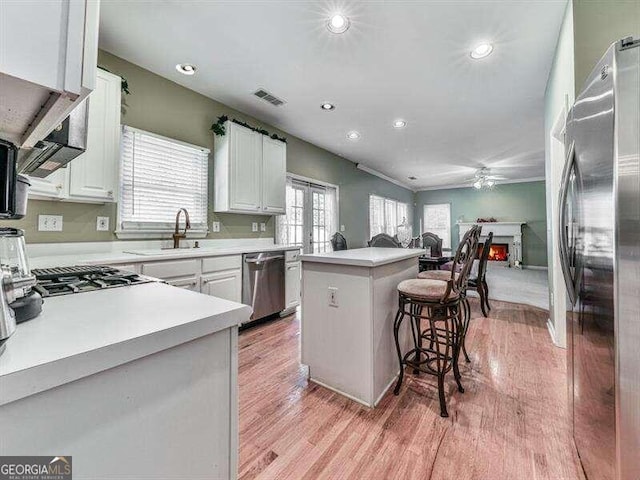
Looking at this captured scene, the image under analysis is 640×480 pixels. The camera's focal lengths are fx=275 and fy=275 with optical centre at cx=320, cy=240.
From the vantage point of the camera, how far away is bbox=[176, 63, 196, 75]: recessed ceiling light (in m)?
2.69

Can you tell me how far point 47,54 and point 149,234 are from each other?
2.63m

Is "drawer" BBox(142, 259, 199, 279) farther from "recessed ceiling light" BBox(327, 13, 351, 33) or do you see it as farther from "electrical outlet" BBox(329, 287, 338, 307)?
"recessed ceiling light" BBox(327, 13, 351, 33)

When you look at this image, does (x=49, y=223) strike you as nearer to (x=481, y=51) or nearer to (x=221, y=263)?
(x=221, y=263)

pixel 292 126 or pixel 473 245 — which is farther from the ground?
pixel 292 126

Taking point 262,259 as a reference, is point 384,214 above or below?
above

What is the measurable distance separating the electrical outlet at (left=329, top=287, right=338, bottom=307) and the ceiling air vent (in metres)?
2.50

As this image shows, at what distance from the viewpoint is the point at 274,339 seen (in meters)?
2.90

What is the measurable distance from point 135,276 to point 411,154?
548cm

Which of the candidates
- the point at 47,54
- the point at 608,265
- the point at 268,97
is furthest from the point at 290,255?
the point at 47,54

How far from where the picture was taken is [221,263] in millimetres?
2828

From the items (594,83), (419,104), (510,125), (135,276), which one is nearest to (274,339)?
(135,276)

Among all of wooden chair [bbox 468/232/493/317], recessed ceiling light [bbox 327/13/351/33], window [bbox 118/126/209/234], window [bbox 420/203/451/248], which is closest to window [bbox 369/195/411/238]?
window [bbox 420/203/451/248]

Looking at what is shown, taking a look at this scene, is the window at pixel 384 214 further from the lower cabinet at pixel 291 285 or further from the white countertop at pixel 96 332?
the white countertop at pixel 96 332

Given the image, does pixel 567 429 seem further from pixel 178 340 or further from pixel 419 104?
pixel 419 104
